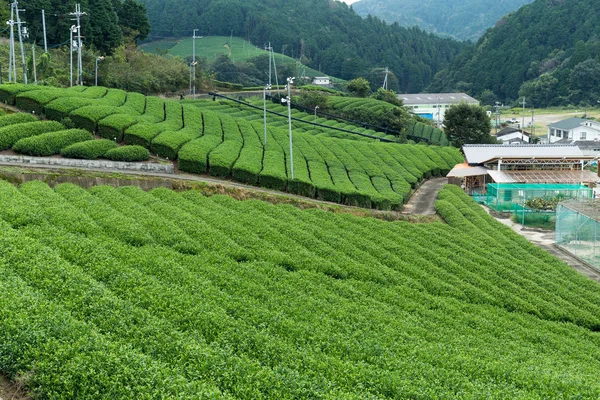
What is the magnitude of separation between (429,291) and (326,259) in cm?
360

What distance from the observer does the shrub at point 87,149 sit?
89.5 ft

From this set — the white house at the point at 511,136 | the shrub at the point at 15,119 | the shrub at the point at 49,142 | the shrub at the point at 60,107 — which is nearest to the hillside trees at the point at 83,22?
the shrub at the point at 60,107

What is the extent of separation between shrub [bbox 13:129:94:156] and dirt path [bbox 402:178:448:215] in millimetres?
18305

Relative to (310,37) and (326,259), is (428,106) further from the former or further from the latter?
(326,259)

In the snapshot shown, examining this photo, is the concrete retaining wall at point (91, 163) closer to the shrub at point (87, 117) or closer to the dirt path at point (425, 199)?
the shrub at point (87, 117)

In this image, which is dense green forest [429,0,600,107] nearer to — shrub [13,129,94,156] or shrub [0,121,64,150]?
shrub [13,129,94,156]

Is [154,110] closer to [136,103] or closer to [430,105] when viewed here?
[136,103]

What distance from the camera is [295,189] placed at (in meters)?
31.0

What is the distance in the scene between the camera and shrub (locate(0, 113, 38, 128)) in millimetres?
28328

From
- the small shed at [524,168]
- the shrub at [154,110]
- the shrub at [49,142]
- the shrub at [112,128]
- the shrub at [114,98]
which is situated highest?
the shrub at [114,98]

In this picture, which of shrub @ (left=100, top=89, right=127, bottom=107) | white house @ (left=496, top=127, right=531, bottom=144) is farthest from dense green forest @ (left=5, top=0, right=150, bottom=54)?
white house @ (left=496, top=127, right=531, bottom=144)

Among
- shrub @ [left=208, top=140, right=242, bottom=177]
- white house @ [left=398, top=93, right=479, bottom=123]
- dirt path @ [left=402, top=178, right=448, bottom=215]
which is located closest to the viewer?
shrub @ [left=208, top=140, right=242, bottom=177]

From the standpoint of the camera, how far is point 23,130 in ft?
90.3

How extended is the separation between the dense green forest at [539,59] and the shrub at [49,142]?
109m
